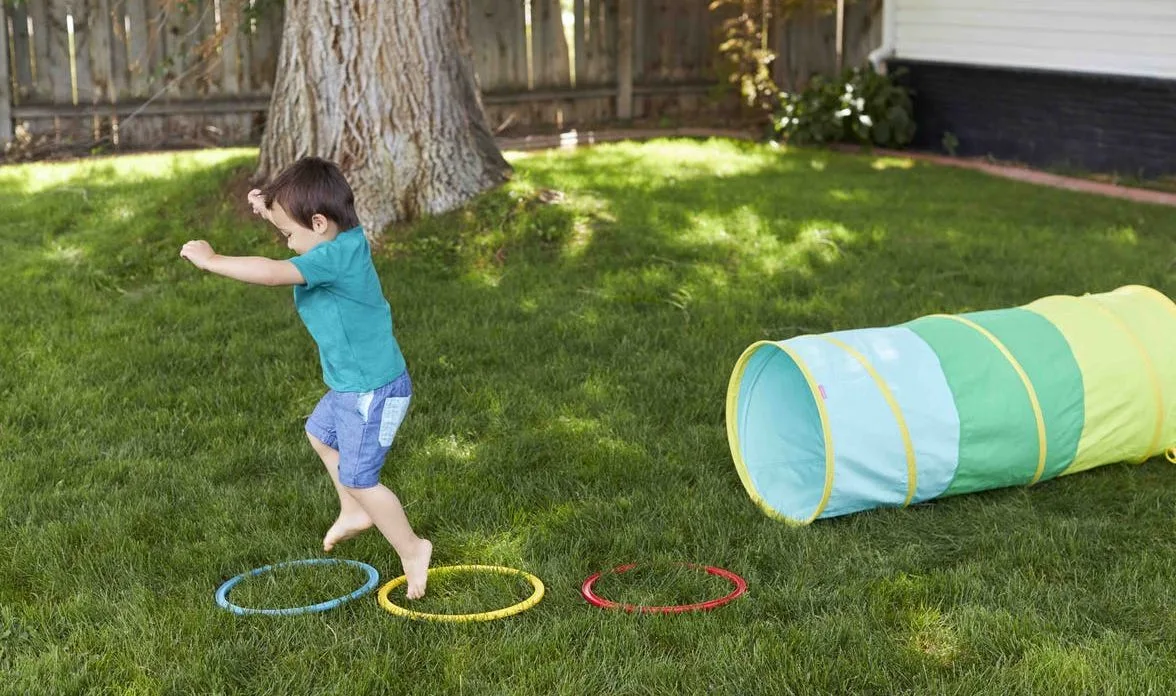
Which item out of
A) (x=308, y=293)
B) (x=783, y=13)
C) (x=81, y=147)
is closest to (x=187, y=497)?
(x=308, y=293)

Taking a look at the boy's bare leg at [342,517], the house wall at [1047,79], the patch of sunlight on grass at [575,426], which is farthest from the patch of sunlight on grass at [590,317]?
the house wall at [1047,79]

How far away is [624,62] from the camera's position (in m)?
14.4

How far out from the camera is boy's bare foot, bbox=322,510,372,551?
14.2ft

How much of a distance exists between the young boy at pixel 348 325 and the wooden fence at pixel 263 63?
5864mm

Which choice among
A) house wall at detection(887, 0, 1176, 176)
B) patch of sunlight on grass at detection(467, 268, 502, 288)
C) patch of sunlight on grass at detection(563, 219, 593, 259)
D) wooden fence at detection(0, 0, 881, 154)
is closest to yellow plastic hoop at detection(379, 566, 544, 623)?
patch of sunlight on grass at detection(467, 268, 502, 288)

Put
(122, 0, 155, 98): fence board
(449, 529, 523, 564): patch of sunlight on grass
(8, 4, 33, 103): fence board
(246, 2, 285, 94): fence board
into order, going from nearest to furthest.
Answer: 1. (449, 529, 523, 564): patch of sunlight on grass
2. (8, 4, 33, 103): fence board
3. (122, 0, 155, 98): fence board
4. (246, 2, 285, 94): fence board

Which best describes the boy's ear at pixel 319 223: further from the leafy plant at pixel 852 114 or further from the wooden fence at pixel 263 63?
the leafy plant at pixel 852 114

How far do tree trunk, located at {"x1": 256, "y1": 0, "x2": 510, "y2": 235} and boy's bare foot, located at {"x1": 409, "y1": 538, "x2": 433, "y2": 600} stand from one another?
13.5ft

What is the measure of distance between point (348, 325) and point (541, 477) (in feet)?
4.22

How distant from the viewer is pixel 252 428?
5.47m

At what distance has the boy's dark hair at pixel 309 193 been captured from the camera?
12.4 ft

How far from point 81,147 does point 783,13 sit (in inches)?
283

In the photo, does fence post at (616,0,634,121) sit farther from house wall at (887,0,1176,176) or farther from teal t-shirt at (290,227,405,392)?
teal t-shirt at (290,227,405,392)

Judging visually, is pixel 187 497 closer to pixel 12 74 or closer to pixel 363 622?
pixel 363 622
